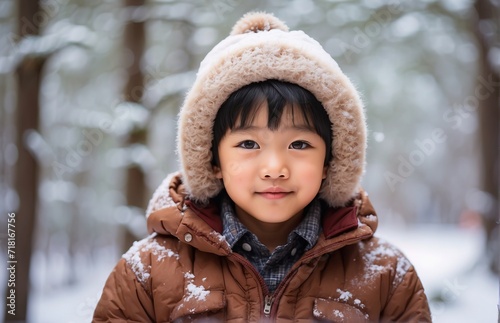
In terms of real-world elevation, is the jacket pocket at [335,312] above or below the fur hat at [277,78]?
below

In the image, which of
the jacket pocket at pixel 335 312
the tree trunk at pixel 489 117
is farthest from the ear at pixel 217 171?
the tree trunk at pixel 489 117

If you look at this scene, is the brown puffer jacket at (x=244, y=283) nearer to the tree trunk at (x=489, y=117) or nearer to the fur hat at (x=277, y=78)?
the fur hat at (x=277, y=78)

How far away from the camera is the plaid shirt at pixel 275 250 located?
66.1 inches

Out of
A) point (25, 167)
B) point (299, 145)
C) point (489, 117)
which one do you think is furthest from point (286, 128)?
point (489, 117)

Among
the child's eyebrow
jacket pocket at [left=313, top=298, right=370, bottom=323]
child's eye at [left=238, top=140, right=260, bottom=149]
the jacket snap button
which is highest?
the child's eyebrow

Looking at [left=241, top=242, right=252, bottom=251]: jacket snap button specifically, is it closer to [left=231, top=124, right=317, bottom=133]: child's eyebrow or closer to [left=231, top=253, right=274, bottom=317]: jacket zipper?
[left=231, top=253, right=274, bottom=317]: jacket zipper

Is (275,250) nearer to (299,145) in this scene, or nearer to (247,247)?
(247,247)

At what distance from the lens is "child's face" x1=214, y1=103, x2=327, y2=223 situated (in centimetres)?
155

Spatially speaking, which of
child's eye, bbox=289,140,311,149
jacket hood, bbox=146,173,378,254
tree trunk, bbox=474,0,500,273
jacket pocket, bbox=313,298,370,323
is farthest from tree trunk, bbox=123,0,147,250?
tree trunk, bbox=474,0,500,273

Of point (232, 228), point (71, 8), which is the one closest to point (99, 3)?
point (71, 8)

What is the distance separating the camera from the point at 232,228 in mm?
1707

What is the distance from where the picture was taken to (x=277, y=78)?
1.65m

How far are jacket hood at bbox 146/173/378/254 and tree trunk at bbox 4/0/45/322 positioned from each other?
203 cm

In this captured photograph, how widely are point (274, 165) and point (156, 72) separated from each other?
171 inches
